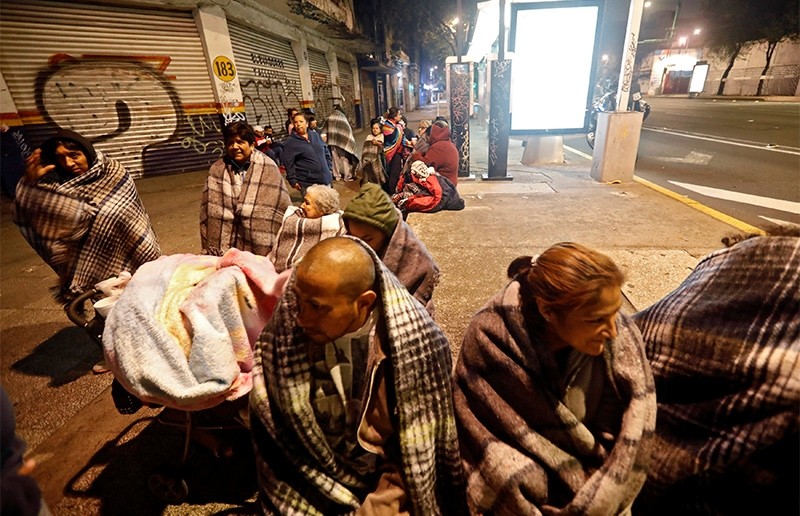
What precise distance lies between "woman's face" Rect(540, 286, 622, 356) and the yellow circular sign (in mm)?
11074

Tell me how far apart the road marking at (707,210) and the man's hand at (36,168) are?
6062 millimetres

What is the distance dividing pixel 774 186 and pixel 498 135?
4.91 metres

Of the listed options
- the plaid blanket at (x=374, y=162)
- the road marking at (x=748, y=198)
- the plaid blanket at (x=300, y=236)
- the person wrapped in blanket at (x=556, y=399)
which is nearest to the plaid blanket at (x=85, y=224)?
the plaid blanket at (x=300, y=236)

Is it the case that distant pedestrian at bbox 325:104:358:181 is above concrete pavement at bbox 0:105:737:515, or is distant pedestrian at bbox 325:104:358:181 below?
above

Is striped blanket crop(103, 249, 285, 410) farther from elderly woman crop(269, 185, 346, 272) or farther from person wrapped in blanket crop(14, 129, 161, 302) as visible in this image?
person wrapped in blanket crop(14, 129, 161, 302)

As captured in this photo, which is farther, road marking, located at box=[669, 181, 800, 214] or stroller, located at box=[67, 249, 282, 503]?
road marking, located at box=[669, 181, 800, 214]

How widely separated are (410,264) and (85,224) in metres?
2.19

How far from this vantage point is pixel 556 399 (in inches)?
53.0

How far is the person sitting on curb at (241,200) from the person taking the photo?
299cm

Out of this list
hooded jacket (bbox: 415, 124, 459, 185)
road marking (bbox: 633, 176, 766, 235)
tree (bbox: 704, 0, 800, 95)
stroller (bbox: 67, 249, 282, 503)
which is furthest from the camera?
tree (bbox: 704, 0, 800, 95)

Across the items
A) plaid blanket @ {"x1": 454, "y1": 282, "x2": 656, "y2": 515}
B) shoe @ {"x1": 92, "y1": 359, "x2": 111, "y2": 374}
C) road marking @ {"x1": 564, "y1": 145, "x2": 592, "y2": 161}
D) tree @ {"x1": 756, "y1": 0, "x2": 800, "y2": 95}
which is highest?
tree @ {"x1": 756, "y1": 0, "x2": 800, "y2": 95}

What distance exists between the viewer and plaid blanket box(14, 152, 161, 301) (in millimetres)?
2344

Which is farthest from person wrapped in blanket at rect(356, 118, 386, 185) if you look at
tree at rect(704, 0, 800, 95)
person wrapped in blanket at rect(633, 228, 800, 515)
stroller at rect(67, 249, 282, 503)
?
tree at rect(704, 0, 800, 95)

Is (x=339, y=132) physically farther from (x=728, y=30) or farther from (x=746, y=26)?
(x=728, y=30)
